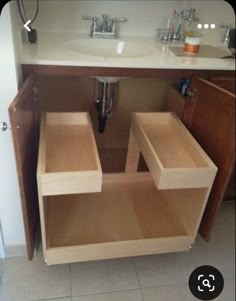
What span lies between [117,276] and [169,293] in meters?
0.21

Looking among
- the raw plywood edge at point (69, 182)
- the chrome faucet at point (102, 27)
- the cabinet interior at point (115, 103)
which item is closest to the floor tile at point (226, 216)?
the cabinet interior at point (115, 103)

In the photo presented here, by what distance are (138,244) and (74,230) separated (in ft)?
0.90

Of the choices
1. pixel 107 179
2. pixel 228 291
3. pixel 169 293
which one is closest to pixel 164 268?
pixel 169 293

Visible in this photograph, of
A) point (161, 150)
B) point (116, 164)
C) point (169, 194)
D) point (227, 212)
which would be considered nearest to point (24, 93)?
point (161, 150)

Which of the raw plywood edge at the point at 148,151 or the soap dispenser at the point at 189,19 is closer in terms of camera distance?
the raw plywood edge at the point at 148,151

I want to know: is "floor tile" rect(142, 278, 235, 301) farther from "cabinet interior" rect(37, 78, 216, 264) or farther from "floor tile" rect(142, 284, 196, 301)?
"cabinet interior" rect(37, 78, 216, 264)

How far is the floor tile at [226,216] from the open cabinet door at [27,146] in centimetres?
78

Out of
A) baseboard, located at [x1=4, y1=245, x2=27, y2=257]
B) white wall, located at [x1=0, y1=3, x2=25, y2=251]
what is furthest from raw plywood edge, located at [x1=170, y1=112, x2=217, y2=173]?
baseboard, located at [x1=4, y1=245, x2=27, y2=257]

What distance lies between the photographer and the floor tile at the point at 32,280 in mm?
1051

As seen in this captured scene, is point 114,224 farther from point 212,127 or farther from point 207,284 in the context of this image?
point 212,127

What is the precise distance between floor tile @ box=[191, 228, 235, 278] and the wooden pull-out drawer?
309mm

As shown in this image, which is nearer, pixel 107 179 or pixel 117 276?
pixel 117 276

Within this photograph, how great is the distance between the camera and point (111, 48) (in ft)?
4.28

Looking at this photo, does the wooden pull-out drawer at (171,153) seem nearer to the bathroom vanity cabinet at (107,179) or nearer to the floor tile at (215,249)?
the bathroom vanity cabinet at (107,179)
